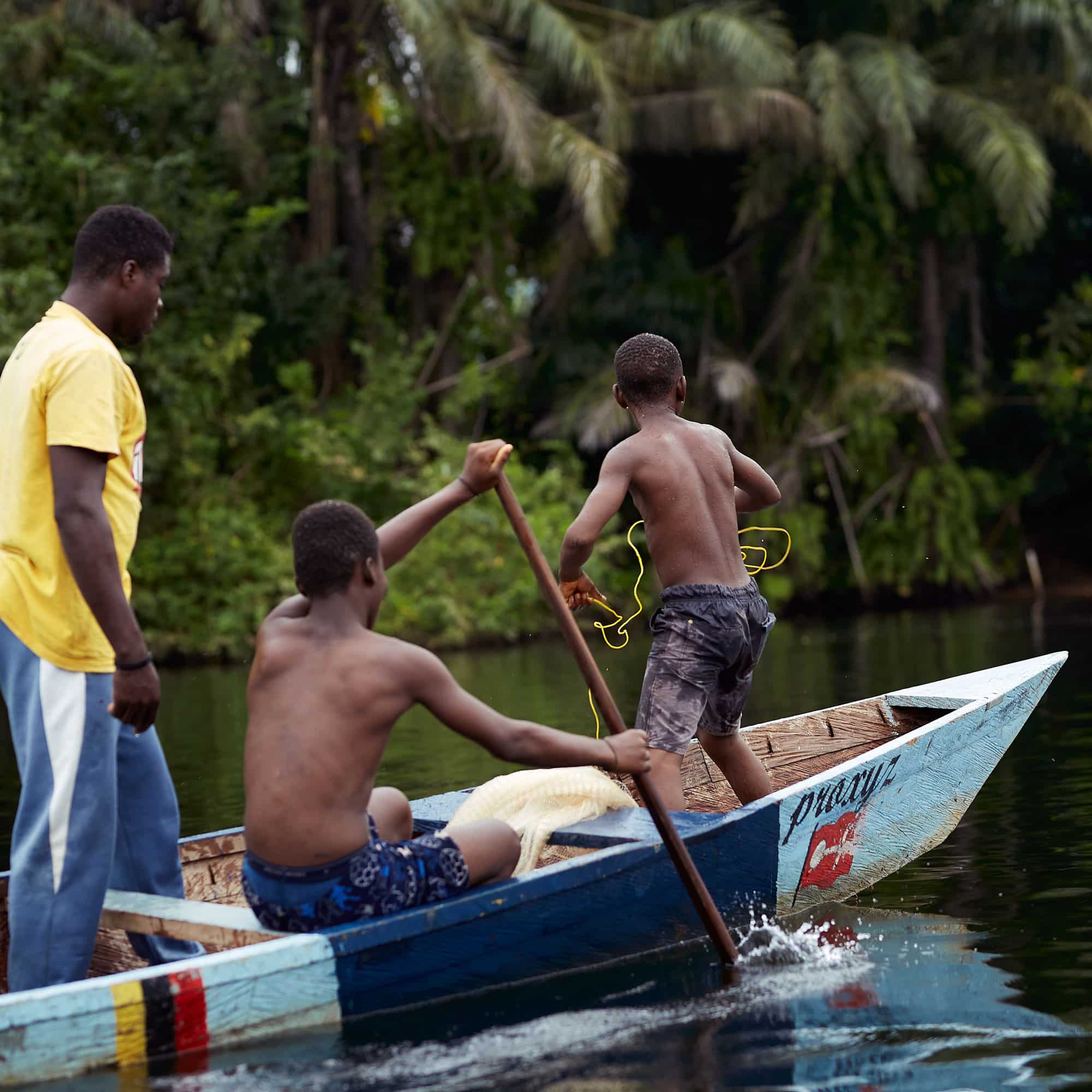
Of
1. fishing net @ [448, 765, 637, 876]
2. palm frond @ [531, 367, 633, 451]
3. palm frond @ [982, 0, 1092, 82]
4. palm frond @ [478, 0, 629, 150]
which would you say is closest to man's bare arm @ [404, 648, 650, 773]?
fishing net @ [448, 765, 637, 876]

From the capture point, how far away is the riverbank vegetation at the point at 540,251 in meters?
19.8

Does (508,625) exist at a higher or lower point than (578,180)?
lower

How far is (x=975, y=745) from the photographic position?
20.0ft

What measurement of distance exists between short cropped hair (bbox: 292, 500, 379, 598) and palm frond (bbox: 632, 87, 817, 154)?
1840cm

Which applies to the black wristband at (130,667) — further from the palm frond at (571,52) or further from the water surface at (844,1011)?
the palm frond at (571,52)

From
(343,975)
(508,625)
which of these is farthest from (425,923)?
(508,625)

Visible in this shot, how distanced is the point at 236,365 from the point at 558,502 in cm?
472

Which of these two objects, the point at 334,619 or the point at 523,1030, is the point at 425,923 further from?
the point at 334,619

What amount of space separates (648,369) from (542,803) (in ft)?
4.87

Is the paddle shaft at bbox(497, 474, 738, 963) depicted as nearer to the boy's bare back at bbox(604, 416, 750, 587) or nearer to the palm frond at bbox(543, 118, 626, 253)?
the boy's bare back at bbox(604, 416, 750, 587)

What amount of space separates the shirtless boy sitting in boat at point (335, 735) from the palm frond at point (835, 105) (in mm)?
18394

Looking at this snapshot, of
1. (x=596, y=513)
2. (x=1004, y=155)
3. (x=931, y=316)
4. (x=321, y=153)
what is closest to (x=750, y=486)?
(x=596, y=513)

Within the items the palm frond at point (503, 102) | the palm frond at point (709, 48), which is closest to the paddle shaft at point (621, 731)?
the palm frond at point (503, 102)

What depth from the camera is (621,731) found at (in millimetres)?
4387
